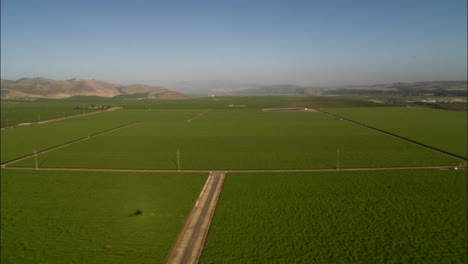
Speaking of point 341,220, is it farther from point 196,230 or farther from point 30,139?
point 30,139

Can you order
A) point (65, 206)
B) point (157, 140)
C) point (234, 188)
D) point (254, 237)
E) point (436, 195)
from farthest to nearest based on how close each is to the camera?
point (157, 140) → point (234, 188) → point (436, 195) → point (65, 206) → point (254, 237)

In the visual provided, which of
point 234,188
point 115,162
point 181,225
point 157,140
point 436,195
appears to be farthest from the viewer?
point 157,140

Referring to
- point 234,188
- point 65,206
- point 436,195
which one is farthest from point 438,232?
point 65,206

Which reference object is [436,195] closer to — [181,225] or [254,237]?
[254,237]

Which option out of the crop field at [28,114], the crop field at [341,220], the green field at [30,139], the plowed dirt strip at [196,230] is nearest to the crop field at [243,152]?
the green field at [30,139]

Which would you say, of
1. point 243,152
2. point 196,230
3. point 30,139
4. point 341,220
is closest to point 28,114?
point 30,139

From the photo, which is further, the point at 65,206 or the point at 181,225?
the point at 65,206

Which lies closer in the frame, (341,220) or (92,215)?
(341,220)
